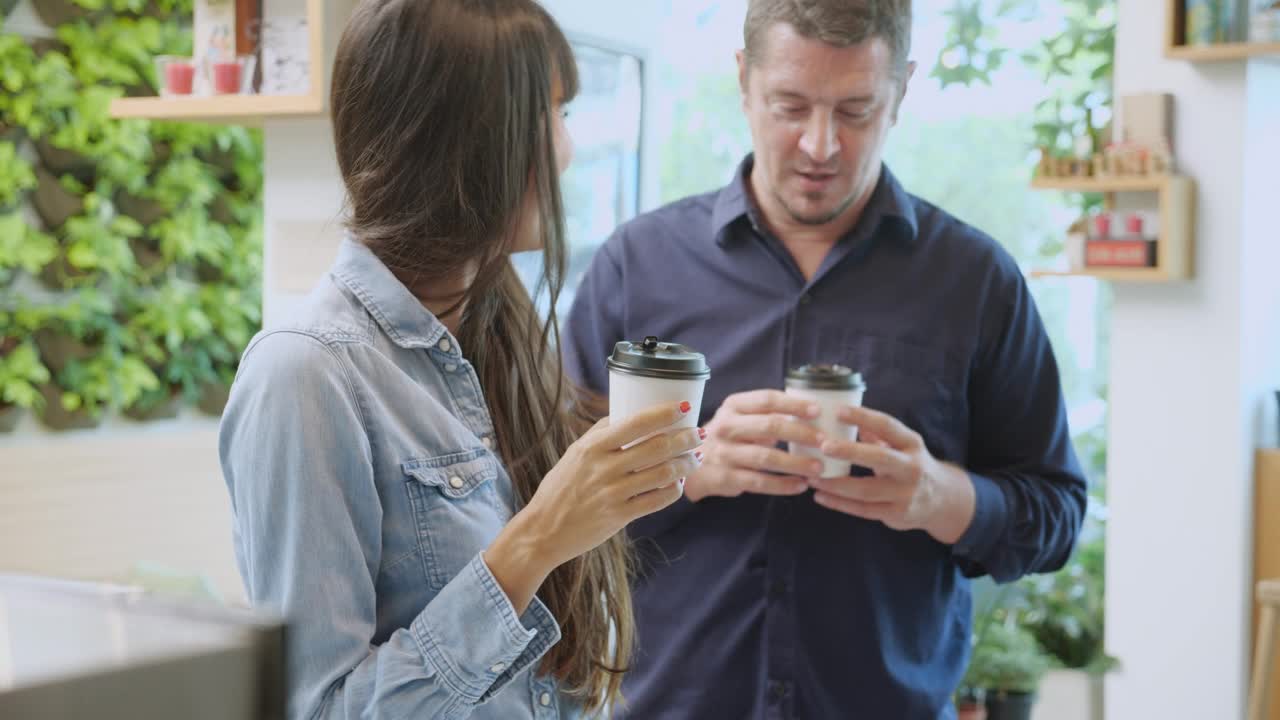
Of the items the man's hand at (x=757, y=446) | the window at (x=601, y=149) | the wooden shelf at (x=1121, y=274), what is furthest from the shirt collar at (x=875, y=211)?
the wooden shelf at (x=1121, y=274)

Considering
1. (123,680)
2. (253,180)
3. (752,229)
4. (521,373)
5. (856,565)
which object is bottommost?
(856,565)

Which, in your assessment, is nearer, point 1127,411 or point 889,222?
point 889,222

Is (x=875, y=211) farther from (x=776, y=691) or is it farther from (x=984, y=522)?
(x=776, y=691)

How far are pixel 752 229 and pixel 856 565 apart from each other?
20.6 inches

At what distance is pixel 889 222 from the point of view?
6.28 ft

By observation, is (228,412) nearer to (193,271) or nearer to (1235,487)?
(1235,487)

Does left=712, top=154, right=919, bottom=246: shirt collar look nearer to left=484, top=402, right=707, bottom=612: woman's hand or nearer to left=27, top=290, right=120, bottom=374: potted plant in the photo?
left=484, top=402, right=707, bottom=612: woman's hand

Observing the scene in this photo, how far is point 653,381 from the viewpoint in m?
1.18

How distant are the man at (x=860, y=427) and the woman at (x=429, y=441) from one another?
494 mm

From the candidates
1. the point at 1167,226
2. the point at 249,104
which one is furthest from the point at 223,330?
the point at 1167,226

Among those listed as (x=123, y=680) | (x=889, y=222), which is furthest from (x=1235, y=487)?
(x=123, y=680)

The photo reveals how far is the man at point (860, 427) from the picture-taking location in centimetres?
176

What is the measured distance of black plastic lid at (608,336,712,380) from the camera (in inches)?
46.6

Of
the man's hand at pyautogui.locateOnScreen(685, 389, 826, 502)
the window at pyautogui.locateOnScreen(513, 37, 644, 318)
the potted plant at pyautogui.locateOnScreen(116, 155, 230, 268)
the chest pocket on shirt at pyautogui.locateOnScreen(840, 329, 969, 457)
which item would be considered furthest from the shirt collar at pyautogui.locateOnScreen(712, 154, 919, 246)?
the potted plant at pyautogui.locateOnScreen(116, 155, 230, 268)
